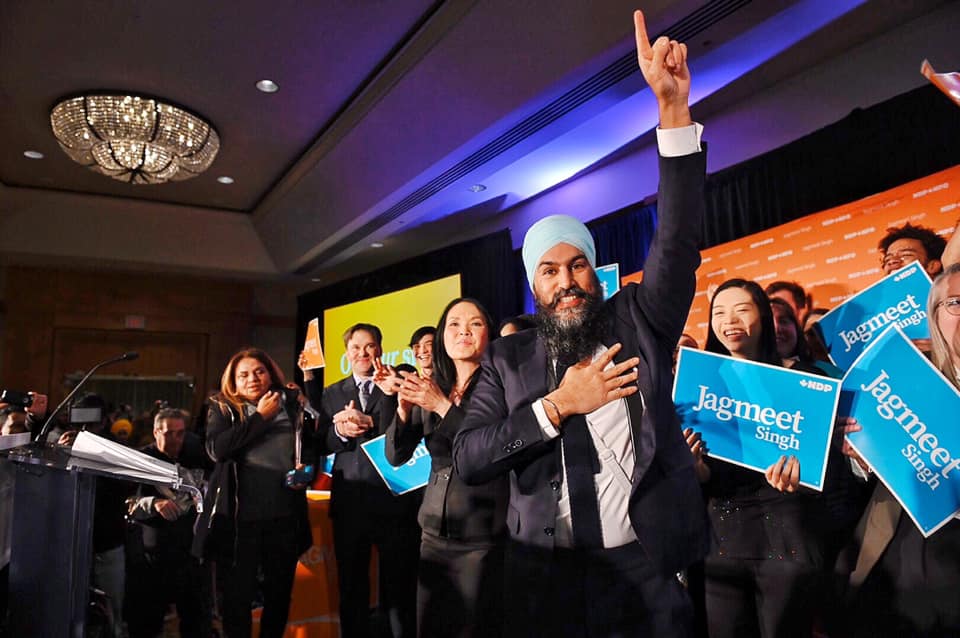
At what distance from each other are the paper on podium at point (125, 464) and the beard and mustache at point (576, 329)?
2.75 feet

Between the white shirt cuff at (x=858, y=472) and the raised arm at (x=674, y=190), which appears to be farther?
the white shirt cuff at (x=858, y=472)

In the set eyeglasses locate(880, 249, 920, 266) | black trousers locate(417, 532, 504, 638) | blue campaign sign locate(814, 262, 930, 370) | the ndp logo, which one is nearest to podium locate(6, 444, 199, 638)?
black trousers locate(417, 532, 504, 638)

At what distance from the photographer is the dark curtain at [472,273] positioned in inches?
201

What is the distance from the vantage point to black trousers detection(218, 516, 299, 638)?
257 cm

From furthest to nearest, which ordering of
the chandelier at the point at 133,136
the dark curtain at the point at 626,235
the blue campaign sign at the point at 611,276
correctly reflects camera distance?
the chandelier at the point at 133,136, the blue campaign sign at the point at 611,276, the dark curtain at the point at 626,235

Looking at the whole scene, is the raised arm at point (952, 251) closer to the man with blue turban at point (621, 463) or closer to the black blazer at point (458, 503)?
the man with blue turban at point (621, 463)

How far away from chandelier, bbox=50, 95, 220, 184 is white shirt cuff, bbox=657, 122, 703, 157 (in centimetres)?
442

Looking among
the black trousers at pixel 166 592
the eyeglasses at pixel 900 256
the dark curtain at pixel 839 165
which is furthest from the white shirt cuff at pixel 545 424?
the black trousers at pixel 166 592

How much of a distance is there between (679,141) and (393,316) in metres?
5.07

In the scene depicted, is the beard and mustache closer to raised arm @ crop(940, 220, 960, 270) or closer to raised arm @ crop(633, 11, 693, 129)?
raised arm @ crop(633, 11, 693, 129)

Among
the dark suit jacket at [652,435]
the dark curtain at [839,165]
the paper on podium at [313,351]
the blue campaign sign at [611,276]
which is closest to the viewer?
the dark suit jacket at [652,435]

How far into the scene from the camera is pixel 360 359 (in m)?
3.46

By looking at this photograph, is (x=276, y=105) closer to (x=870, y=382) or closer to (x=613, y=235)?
(x=613, y=235)

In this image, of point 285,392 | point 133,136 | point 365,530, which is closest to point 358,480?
point 365,530
